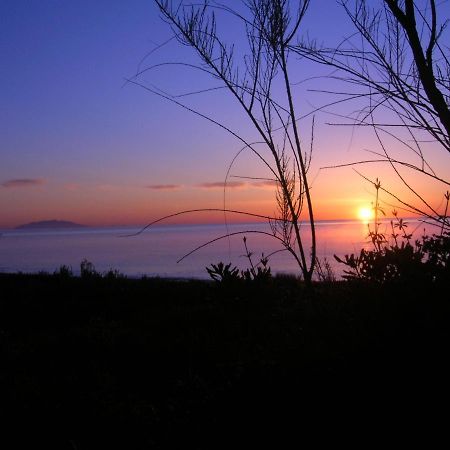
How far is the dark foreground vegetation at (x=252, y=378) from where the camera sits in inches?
127

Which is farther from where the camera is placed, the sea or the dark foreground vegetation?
the sea

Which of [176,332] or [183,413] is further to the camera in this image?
[176,332]

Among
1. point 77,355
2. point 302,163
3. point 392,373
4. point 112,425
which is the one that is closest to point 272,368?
point 392,373

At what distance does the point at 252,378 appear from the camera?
3916 millimetres

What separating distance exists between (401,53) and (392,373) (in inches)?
79.5

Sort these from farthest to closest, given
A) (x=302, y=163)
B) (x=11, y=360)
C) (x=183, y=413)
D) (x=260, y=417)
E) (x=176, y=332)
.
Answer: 1. (x=176, y=332)
2. (x=11, y=360)
3. (x=302, y=163)
4. (x=183, y=413)
5. (x=260, y=417)

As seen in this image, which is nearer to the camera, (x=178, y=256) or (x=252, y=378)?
(x=252, y=378)

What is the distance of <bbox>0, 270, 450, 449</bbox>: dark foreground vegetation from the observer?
322cm

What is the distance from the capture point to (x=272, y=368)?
398 centimetres

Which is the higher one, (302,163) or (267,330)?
(302,163)

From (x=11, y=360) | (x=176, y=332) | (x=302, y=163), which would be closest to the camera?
(x=302, y=163)

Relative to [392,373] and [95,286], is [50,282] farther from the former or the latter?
[392,373]

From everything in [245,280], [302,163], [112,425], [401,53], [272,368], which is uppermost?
[401,53]

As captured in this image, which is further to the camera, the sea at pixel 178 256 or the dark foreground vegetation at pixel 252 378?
the sea at pixel 178 256
